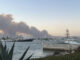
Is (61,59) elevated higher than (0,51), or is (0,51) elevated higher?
(0,51)

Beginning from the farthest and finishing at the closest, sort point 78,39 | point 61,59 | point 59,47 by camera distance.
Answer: point 78,39 < point 59,47 < point 61,59

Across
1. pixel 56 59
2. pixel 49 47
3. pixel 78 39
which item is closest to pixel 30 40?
pixel 78 39

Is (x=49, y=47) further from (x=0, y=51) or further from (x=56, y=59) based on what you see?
(x=0, y=51)

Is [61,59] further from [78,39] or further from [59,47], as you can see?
[78,39]

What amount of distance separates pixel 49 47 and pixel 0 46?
5447 cm

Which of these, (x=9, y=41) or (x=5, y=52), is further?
(x=9, y=41)

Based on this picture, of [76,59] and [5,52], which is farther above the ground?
[5,52]

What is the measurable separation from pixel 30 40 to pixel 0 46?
7584 inches

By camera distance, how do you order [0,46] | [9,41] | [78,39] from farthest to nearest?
[9,41] < [78,39] < [0,46]

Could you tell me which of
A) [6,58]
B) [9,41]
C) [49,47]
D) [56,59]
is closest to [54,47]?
[49,47]

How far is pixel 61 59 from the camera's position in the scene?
54.1 ft

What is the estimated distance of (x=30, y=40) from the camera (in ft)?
Answer: 650

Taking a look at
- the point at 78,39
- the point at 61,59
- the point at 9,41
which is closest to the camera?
the point at 61,59

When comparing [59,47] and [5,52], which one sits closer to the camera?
[5,52]
